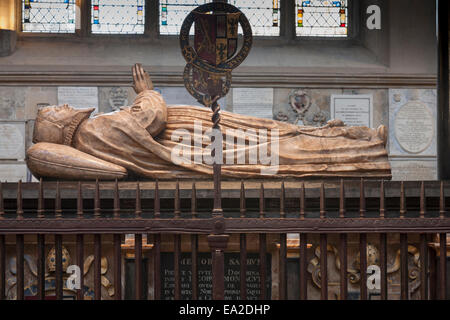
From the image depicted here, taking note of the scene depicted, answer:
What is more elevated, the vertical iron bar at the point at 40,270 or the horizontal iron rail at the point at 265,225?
the horizontal iron rail at the point at 265,225

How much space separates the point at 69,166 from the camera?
14.9 feet

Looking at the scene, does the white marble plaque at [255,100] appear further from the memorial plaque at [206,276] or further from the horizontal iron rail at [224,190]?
the memorial plaque at [206,276]

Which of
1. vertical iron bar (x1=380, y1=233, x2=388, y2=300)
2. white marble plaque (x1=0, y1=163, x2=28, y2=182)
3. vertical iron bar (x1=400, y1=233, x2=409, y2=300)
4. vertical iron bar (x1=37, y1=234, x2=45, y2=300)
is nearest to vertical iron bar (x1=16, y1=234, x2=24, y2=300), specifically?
vertical iron bar (x1=37, y1=234, x2=45, y2=300)

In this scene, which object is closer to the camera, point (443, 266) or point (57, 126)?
point (443, 266)

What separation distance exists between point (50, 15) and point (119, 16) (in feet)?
3.17

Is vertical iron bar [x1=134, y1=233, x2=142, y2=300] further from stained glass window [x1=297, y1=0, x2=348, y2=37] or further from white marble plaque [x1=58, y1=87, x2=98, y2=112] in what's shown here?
stained glass window [x1=297, y1=0, x2=348, y2=37]

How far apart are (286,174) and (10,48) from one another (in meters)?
5.56

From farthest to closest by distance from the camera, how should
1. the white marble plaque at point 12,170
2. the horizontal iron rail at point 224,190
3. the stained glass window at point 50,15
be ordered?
the stained glass window at point 50,15
the white marble plaque at point 12,170
the horizontal iron rail at point 224,190

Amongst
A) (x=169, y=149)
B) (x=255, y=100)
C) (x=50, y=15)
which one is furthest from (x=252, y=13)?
(x=169, y=149)

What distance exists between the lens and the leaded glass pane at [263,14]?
370 inches

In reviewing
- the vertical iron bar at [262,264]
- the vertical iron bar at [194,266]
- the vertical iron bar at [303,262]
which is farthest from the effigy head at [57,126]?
the vertical iron bar at [303,262]

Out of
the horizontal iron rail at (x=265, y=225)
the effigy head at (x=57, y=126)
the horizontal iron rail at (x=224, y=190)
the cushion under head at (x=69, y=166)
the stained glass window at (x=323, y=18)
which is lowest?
the horizontal iron rail at (x=265, y=225)

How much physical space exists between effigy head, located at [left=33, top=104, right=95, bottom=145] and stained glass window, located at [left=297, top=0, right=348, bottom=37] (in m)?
5.34

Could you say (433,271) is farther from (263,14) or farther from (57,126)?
(263,14)
